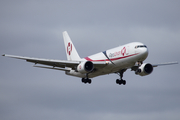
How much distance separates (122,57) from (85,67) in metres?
5.23

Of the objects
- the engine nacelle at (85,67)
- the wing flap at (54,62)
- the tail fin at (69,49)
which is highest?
the tail fin at (69,49)

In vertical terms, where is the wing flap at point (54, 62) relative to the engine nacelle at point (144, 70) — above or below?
above

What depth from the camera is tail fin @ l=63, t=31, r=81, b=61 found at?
191 feet

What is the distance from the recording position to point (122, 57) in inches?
1822

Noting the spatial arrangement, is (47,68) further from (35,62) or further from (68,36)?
(68,36)

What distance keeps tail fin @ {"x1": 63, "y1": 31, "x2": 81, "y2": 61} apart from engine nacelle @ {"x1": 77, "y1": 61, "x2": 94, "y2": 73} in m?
8.73

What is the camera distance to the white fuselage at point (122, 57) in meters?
45.2

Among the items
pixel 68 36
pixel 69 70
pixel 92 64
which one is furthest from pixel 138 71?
pixel 68 36

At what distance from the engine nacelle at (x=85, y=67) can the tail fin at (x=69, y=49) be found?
8733 millimetres

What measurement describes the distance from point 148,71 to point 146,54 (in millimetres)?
5048

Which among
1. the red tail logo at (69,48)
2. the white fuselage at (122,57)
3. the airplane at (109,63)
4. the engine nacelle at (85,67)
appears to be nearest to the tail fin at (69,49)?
the red tail logo at (69,48)

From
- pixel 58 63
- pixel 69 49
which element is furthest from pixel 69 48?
pixel 58 63

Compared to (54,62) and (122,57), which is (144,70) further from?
(54,62)

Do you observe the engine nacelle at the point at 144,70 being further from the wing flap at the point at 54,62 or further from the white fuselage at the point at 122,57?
the wing flap at the point at 54,62
